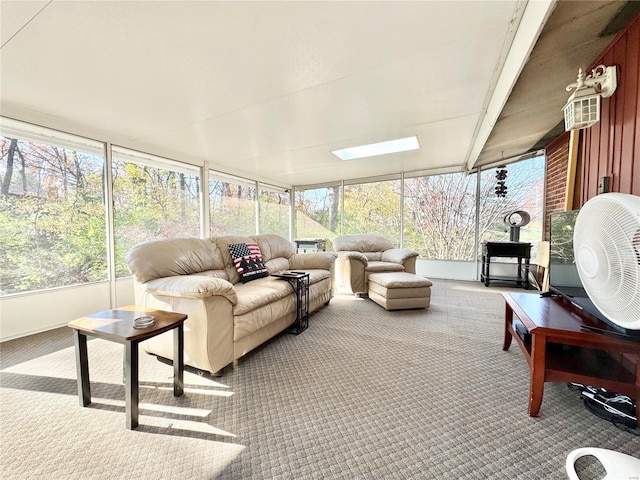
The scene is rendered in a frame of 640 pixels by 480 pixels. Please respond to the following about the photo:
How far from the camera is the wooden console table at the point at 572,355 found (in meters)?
1.27

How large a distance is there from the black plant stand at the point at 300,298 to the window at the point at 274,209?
3455 millimetres

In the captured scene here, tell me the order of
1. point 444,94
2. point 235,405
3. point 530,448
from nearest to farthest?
point 530,448
point 235,405
point 444,94

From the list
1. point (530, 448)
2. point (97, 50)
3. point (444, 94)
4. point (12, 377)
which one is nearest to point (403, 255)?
point (444, 94)

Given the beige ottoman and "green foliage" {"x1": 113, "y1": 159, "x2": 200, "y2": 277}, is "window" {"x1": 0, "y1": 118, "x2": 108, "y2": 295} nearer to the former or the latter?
"green foliage" {"x1": 113, "y1": 159, "x2": 200, "y2": 277}

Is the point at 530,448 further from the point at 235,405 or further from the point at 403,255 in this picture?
the point at 403,255

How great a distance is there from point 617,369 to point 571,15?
198cm

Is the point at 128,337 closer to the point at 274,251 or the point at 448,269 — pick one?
the point at 274,251

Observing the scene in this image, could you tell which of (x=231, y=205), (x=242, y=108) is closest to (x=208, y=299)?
(x=242, y=108)

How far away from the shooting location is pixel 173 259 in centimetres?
227

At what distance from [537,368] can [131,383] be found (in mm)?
2141

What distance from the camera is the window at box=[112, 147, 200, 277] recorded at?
337 cm

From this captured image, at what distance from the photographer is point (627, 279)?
40.2 inches

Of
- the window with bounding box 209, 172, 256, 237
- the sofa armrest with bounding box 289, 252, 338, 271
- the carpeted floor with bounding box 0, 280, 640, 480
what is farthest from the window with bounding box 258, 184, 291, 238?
the carpeted floor with bounding box 0, 280, 640, 480

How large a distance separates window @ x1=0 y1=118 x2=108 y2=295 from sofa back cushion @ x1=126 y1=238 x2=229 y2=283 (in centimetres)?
151
